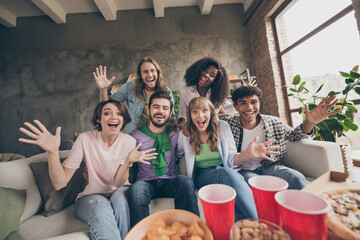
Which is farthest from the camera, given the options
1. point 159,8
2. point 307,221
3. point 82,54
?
point 82,54

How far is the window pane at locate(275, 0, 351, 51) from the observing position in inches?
101

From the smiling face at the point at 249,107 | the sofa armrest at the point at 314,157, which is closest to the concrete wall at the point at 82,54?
the smiling face at the point at 249,107

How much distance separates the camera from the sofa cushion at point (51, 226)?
3.24ft

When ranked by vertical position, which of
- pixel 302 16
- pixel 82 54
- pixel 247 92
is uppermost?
pixel 82 54

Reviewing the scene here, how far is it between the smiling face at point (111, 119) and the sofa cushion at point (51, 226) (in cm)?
63

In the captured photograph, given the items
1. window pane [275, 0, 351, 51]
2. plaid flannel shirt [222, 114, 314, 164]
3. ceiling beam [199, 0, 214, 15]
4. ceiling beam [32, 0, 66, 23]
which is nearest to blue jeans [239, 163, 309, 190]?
plaid flannel shirt [222, 114, 314, 164]

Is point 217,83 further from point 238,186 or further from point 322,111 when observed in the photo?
point 238,186

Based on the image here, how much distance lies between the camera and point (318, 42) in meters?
2.81

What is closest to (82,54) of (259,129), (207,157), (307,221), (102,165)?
(102,165)

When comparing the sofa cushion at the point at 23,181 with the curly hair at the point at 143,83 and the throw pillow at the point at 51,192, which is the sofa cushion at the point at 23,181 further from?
the curly hair at the point at 143,83

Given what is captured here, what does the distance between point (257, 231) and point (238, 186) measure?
0.57m

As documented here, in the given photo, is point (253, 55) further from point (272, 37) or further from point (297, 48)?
point (297, 48)

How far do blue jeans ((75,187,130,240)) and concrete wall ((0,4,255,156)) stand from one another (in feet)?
10.8

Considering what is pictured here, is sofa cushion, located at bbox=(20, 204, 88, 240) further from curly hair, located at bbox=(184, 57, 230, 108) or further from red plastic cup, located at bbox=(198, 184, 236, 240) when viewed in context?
curly hair, located at bbox=(184, 57, 230, 108)
